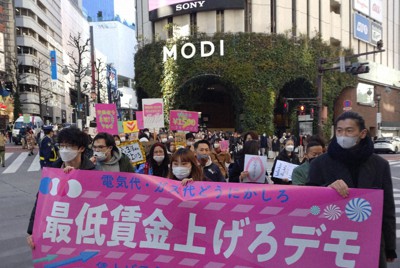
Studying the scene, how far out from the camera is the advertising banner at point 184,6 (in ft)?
95.6

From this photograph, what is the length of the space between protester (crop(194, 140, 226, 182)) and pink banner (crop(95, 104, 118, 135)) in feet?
21.1

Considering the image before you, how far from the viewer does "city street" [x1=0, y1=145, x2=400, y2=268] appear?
5915 mm

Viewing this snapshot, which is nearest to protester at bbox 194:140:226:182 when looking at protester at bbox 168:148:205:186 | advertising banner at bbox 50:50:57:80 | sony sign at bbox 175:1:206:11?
protester at bbox 168:148:205:186

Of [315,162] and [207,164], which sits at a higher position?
[315,162]

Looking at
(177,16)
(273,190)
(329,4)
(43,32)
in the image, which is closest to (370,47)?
(329,4)

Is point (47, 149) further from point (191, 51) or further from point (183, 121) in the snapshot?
point (191, 51)

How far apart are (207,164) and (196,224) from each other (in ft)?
6.62

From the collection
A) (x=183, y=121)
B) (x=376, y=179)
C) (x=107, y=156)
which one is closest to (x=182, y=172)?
(x=107, y=156)

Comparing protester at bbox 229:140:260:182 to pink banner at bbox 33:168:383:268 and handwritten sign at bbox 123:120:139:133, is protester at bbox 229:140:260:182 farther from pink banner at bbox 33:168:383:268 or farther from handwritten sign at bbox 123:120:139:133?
handwritten sign at bbox 123:120:139:133

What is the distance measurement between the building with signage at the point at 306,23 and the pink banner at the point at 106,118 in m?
18.5

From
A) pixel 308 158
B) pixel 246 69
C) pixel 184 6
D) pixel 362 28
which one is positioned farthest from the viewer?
pixel 362 28

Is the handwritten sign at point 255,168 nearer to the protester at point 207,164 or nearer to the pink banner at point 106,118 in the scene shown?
the protester at point 207,164

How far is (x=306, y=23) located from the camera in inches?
1238

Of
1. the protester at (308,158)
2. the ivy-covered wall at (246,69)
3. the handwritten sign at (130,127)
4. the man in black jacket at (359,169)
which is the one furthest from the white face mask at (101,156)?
the ivy-covered wall at (246,69)
